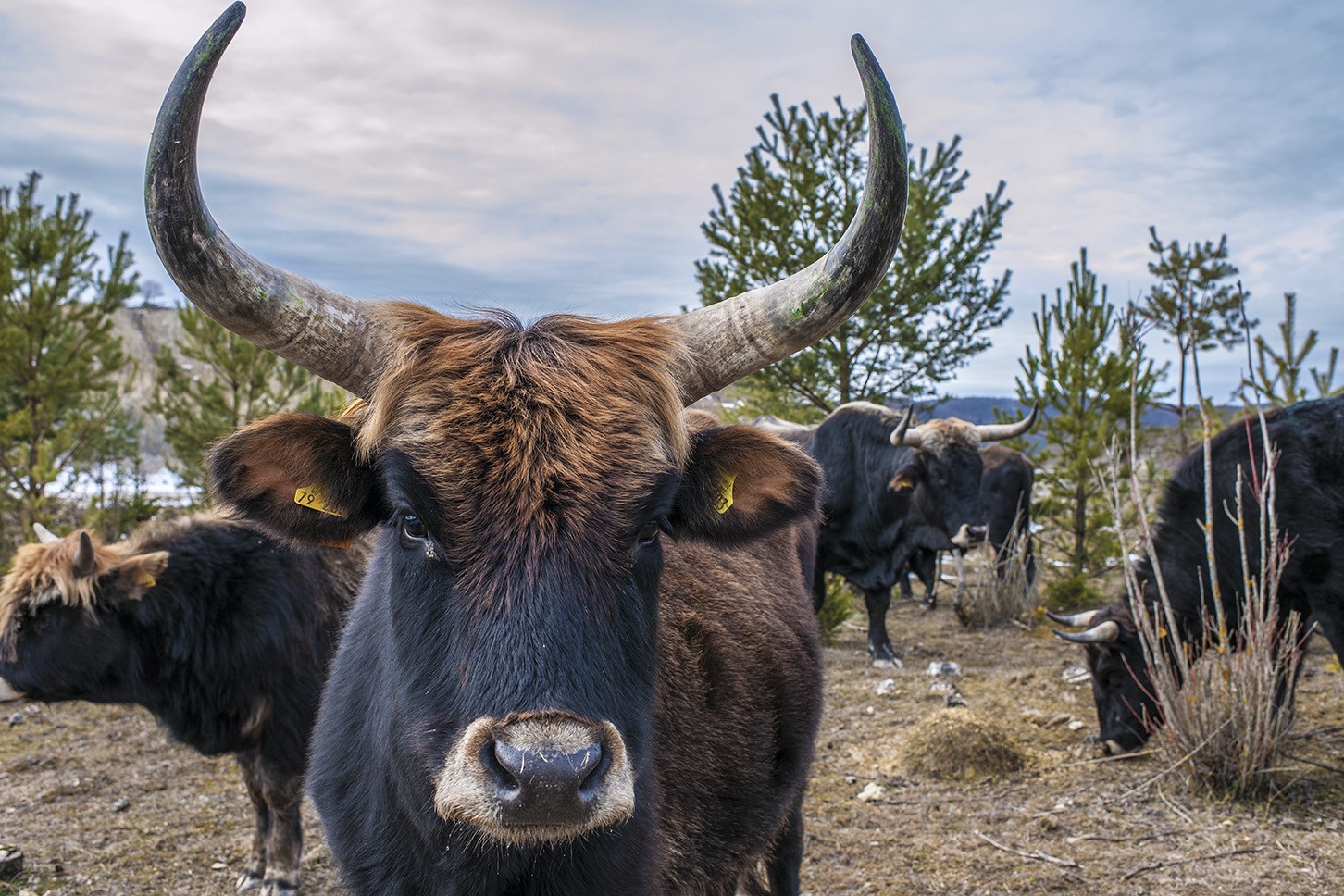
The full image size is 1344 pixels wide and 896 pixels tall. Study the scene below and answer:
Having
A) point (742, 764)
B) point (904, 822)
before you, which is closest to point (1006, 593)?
point (904, 822)

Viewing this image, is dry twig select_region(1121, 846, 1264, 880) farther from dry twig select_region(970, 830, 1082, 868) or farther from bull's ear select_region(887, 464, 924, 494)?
bull's ear select_region(887, 464, 924, 494)

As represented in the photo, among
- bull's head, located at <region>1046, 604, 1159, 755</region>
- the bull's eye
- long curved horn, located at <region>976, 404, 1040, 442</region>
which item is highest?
long curved horn, located at <region>976, 404, 1040, 442</region>

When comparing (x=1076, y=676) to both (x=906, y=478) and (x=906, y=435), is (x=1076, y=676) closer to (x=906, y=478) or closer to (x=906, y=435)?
(x=906, y=478)

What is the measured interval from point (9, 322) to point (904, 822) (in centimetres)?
1378

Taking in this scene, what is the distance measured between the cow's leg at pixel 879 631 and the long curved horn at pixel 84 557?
24.6 feet

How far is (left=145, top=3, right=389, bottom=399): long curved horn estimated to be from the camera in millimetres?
2055

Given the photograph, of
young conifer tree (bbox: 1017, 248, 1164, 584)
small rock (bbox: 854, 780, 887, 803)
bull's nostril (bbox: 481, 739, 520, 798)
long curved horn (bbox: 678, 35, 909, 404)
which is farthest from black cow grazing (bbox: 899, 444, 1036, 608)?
bull's nostril (bbox: 481, 739, 520, 798)

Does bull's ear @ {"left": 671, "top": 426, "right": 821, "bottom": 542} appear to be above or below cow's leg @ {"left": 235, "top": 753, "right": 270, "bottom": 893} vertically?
above

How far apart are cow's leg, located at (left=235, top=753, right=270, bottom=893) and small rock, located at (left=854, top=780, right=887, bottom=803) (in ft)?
12.2

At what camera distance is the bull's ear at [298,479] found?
7.72 ft

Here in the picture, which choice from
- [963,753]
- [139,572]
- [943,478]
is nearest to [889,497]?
[943,478]

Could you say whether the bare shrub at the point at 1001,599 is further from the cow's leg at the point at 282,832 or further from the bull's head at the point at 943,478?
the cow's leg at the point at 282,832

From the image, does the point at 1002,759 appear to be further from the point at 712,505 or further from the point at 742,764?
the point at 712,505

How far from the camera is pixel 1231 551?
6.52 metres
